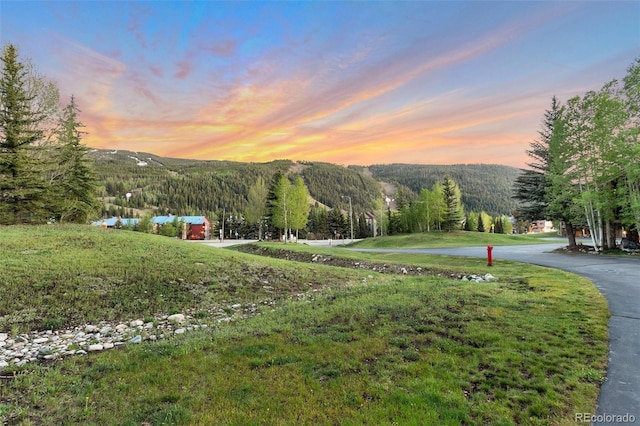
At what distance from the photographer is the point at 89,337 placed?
24.0ft

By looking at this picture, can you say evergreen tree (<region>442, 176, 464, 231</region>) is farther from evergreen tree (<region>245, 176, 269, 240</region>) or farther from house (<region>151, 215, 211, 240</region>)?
house (<region>151, 215, 211, 240</region>)

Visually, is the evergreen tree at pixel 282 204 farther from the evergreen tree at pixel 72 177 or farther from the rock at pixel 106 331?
the rock at pixel 106 331

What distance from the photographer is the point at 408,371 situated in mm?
4750

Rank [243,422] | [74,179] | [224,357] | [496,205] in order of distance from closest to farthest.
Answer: [243,422], [224,357], [74,179], [496,205]

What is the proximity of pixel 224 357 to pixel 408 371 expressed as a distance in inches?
124

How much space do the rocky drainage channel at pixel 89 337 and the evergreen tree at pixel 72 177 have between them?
26.7m

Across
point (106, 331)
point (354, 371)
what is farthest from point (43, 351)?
point (354, 371)

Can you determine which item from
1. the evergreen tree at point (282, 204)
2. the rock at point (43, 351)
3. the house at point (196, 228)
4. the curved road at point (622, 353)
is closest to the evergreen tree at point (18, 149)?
the rock at point (43, 351)

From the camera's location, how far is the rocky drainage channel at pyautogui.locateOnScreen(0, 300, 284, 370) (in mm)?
6211

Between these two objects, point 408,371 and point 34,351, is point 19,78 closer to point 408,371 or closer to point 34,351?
point 34,351

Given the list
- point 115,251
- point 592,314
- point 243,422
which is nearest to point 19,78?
point 115,251

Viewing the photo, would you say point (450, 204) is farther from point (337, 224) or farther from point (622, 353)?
point (622, 353)

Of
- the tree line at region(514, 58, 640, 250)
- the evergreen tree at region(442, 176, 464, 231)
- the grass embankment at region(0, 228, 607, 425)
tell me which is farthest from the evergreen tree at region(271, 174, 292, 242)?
the grass embankment at region(0, 228, 607, 425)

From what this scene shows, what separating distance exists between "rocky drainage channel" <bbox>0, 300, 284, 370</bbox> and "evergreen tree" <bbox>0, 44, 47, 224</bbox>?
23548 mm
